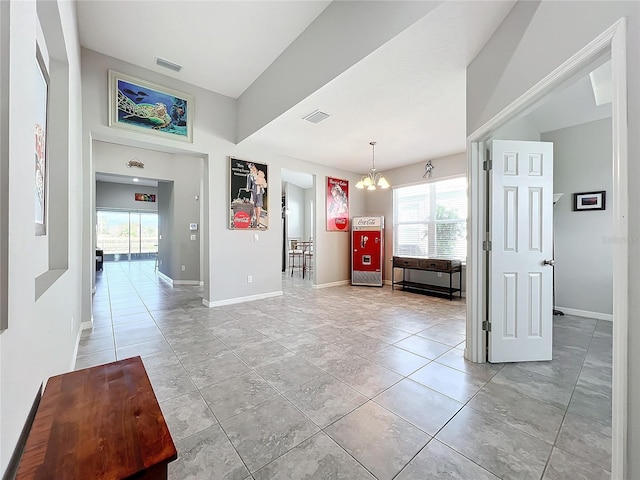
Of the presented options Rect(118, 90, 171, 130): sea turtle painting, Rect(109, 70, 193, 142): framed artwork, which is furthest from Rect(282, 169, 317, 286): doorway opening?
Rect(118, 90, 171, 130): sea turtle painting

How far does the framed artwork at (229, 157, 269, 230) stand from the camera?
15.4ft

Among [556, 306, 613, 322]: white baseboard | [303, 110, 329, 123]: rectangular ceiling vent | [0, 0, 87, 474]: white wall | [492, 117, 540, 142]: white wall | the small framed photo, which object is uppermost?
[303, 110, 329, 123]: rectangular ceiling vent

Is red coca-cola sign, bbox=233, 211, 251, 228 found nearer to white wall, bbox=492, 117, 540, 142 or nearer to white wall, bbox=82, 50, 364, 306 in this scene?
white wall, bbox=82, 50, 364, 306

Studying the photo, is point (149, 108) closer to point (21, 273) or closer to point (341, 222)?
point (21, 273)

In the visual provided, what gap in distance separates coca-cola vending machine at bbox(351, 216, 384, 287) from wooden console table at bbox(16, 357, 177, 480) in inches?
222

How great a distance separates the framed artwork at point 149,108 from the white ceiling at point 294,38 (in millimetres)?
281

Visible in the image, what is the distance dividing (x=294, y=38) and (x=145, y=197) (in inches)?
419

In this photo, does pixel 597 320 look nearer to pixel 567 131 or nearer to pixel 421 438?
pixel 567 131

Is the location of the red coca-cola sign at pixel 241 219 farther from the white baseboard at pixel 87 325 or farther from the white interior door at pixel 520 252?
the white interior door at pixel 520 252

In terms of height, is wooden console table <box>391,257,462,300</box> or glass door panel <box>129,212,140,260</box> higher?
glass door panel <box>129,212,140,260</box>

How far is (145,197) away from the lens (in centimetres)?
1130

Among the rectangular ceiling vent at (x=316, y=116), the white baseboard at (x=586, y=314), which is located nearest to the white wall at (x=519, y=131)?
the rectangular ceiling vent at (x=316, y=116)

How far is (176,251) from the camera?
21.6 ft

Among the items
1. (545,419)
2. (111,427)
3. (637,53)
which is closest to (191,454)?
(111,427)
